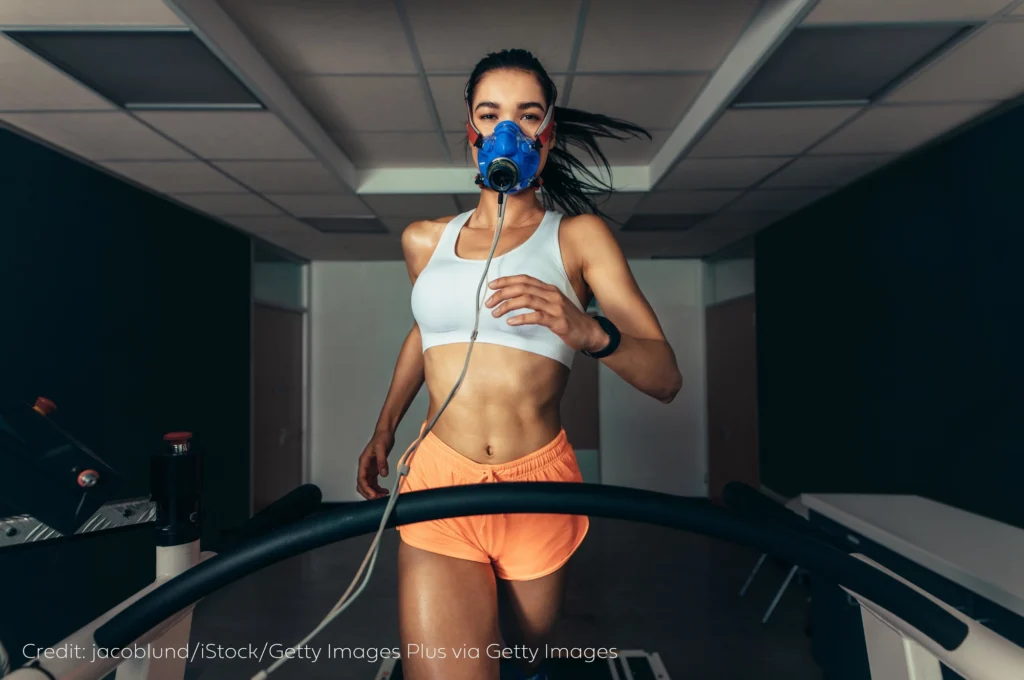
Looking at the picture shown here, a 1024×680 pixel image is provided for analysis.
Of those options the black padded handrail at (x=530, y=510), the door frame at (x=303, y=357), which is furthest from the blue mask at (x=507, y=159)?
the door frame at (x=303, y=357)

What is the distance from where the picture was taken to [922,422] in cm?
298

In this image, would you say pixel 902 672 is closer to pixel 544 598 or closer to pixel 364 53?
pixel 544 598

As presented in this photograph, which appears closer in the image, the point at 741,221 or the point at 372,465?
the point at 372,465

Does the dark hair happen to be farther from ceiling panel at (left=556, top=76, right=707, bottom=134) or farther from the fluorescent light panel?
ceiling panel at (left=556, top=76, right=707, bottom=134)

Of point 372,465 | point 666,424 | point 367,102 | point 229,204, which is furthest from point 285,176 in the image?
point 666,424

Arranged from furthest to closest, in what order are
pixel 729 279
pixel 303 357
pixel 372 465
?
pixel 303 357
pixel 729 279
pixel 372 465

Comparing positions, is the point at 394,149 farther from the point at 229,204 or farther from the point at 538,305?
the point at 538,305

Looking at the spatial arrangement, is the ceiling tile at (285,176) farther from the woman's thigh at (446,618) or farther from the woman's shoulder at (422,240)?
the woman's thigh at (446,618)

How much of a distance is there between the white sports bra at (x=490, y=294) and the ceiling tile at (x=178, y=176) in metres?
2.85

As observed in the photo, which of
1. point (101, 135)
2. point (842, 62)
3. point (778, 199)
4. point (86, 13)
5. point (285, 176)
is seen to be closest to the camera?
point (86, 13)

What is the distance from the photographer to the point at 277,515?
2.43 feet

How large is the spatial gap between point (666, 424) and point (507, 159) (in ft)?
18.9

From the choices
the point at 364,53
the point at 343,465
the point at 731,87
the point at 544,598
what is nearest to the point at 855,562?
the point at 544,598

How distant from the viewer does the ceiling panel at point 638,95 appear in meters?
2.66
